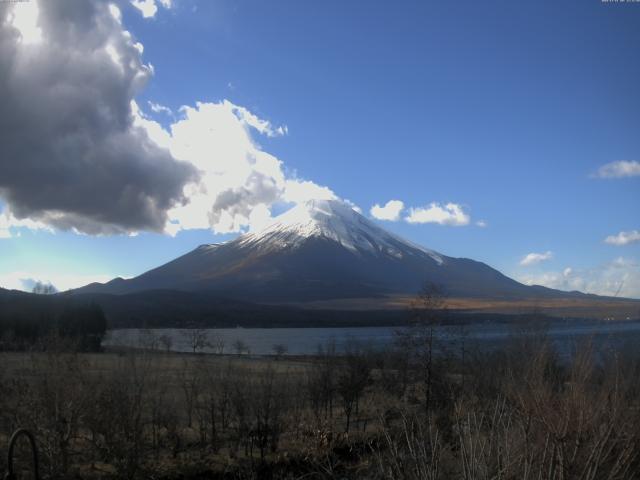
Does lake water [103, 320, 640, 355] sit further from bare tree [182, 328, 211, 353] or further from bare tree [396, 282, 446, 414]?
bare tree [396, 282, 446, 414]

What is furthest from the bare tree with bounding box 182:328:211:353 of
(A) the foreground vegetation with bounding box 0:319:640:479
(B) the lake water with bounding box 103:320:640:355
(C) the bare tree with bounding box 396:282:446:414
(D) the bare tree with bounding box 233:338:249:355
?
(C) the bare tree with bounding box 396:282:446:414

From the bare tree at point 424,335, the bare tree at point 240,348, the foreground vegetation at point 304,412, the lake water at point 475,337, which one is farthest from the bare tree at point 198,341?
the bare tree at point 424,335

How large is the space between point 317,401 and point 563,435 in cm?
2637

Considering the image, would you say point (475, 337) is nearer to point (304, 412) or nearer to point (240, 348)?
point (304, 412)

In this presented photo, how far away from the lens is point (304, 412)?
31.3 metres

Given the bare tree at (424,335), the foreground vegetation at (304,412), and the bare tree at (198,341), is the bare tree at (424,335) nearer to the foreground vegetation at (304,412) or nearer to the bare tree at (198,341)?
the foreground vegetation at (304,412)

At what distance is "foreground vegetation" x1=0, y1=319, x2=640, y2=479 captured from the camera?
7.78m

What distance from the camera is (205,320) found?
178 m

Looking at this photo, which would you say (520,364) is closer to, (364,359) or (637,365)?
(637,365)

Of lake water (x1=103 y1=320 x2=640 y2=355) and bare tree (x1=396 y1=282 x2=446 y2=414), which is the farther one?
bare tree (x1=396 y1=282 x2=446 y2=414)

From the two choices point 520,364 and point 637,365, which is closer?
point 520,364

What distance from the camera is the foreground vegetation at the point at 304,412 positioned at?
7777mm

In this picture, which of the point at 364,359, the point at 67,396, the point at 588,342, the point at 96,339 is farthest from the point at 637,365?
the point at 96,339

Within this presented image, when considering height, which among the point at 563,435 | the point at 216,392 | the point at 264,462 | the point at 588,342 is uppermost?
the point at 588,342
